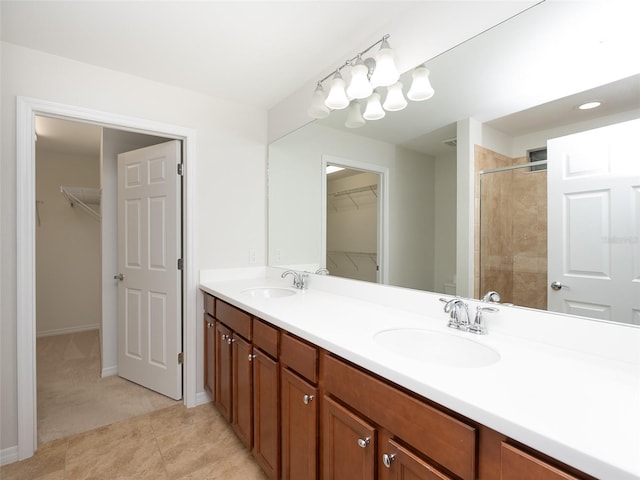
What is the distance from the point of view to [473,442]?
68 cm

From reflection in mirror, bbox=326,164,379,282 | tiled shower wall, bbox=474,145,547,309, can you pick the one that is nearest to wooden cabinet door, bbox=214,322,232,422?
reflection in mirror, bbox=326,164,379,282

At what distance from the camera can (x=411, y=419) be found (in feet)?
2.67

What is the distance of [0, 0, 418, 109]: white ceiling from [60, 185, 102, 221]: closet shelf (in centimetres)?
242

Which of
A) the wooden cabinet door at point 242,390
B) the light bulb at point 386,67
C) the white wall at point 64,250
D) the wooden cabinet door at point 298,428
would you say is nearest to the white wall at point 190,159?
the wooden cabinet door at point 242,390

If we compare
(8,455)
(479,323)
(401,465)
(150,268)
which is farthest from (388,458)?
(150,268)

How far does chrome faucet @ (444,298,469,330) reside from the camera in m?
1.22

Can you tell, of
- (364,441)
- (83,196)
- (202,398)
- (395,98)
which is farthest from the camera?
(83,196)

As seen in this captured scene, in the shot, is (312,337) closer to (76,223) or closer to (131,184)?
(131,184)

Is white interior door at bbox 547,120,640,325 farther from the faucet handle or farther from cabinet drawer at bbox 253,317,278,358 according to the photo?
cabinet drawer at bbox 253,317,278,358

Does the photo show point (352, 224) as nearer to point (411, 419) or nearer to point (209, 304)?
point (209, 304)

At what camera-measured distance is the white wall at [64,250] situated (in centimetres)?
379

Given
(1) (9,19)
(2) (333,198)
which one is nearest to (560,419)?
(2) (333,198)

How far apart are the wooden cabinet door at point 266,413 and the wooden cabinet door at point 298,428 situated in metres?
0.05

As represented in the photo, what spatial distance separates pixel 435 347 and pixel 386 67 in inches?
49.0
